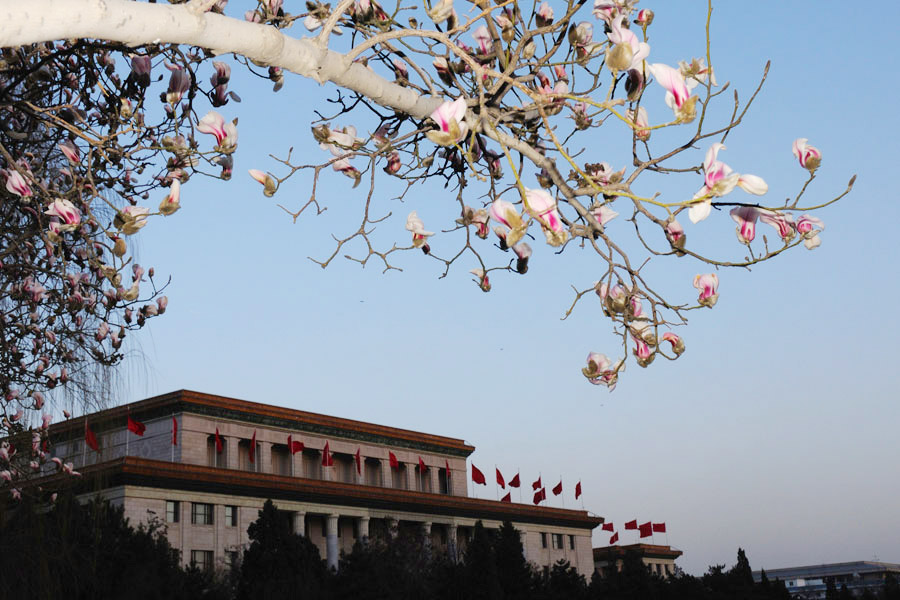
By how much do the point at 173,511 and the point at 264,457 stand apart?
8560 mm

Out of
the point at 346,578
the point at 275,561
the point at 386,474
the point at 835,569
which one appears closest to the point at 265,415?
the point at 386,474

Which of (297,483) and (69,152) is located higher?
(297,483)

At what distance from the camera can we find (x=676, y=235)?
401cm

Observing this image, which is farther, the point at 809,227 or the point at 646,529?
the point at 646,529

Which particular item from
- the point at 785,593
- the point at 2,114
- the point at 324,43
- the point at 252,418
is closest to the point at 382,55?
the point at 324,43

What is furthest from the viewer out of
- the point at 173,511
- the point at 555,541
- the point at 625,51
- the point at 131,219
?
the point at 555,541

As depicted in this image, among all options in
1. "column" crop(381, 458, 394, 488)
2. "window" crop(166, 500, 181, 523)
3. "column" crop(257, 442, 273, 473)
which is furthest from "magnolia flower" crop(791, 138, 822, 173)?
"column" crop(381, 458, 394, 488)

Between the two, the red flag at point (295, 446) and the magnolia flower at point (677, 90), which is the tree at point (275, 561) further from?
the magnolia flower at point (677, 90)

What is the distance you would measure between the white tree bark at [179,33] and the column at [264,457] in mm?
42862

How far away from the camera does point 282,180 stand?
456 centimetres

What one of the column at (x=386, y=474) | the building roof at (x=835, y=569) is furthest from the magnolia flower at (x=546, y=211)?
the building roof at (x=835, y=569)

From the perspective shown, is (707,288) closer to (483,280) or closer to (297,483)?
(483,280)

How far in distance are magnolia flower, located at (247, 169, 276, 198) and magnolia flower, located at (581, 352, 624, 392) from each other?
179 centimetres

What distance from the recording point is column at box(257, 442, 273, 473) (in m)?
45.0
